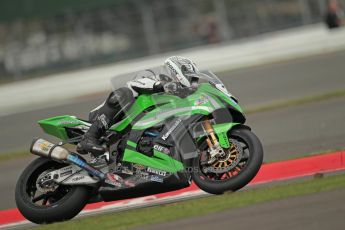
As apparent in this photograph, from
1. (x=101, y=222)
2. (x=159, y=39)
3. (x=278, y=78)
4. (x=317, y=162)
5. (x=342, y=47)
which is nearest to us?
(x=101, y=222)

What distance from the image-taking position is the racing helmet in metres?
7.02

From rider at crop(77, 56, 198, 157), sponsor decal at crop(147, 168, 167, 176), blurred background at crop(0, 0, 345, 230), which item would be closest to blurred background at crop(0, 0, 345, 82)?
blurred background at crop(0, 0, 345, 230)

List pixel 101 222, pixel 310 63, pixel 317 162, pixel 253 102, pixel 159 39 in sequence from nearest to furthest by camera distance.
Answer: pixel 101 222 < pixel 317 162 < pixel 253 102 < pixel 310 63 < pixel 159 39

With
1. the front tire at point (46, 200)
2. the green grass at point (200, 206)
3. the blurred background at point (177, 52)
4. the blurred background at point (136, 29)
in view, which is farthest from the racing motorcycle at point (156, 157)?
the blurred background at point (136, 29)

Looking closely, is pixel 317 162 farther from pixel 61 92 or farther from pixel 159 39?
pixel 159 39

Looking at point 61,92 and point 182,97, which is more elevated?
point 182,97

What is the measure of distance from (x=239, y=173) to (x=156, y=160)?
0.84 m

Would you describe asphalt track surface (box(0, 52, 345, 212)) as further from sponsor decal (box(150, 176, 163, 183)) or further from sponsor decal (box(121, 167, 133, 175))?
sponsor decal (box(150, 176, 163, 183))

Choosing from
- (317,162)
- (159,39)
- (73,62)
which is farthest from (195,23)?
(317,162)

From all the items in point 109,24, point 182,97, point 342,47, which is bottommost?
point 342,47

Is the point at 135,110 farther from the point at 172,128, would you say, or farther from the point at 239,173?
the point at 239,173

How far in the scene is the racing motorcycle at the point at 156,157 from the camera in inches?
270

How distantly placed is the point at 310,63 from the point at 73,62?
874 centimetres

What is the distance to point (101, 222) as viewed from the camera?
6.80 meters
